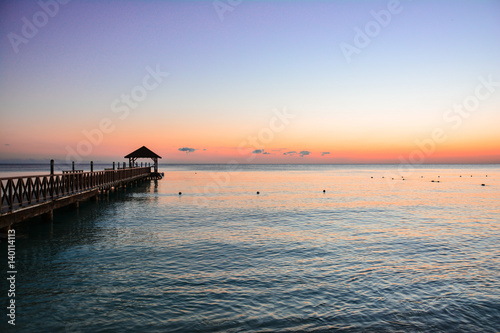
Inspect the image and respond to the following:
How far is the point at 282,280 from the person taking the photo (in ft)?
31.8

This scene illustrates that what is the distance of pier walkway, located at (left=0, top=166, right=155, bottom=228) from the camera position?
1348 cm

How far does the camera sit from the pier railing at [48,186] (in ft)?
45.3

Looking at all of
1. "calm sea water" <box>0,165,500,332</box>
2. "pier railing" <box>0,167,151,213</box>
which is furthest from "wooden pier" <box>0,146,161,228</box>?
"calm sea water" <box>0,165,500,332</box>

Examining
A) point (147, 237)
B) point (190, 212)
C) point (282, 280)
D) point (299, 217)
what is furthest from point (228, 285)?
point (190, 212)

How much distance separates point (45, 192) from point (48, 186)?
118 centimetres

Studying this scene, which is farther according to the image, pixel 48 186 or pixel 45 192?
pixel 48 186

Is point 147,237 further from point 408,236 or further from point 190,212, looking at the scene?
point 408,236

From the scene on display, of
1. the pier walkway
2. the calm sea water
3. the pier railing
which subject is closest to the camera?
the calm sea water

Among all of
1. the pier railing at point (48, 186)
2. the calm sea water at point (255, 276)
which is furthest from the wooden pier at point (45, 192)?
the calm sea water at point (255, 276)

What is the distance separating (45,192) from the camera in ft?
57.5

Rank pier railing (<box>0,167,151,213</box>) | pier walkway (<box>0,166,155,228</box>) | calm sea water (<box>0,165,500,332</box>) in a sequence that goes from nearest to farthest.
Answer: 1. calm sea water (<box>0,165,500,332</box>)
2. pier walkway (<box>0,166,155,228</box>)
3. pier railing (<box>0,167,151,213</box>)

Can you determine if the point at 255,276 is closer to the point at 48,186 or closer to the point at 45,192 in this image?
the point at 45,192

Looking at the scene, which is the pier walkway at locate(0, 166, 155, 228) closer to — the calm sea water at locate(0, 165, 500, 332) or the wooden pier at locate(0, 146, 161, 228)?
the wooden pier at locate(0, 146, 161, 228)

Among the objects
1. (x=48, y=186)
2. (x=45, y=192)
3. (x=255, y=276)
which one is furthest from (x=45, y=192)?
(x=255, y=276)
